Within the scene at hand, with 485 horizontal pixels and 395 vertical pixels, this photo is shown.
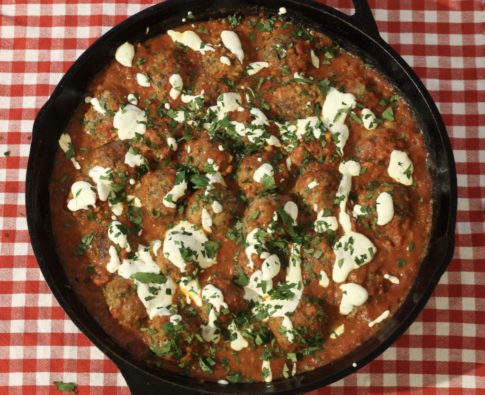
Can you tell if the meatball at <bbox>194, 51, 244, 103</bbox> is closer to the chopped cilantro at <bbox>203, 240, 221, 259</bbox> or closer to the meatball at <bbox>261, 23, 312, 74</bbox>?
the meatball at <bbox>261, 23, 312, 74</bbox>

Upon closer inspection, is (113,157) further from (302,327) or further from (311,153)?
(302,327)

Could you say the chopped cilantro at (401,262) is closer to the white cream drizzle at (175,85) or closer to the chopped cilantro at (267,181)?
the chopped cilantro at (267,181)

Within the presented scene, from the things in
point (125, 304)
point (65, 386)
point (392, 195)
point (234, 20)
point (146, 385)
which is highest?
point (234, 20)

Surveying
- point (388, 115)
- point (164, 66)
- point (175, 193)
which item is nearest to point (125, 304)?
point (175, 193)

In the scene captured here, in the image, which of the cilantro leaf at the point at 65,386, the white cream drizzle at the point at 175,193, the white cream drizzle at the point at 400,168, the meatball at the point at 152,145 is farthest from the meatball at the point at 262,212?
the cilantro leaf at the point at 65,386

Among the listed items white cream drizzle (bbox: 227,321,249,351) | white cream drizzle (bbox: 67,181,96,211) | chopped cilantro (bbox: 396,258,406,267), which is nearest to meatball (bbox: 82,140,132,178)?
white cream drizzle (bbox: 67,181,96,211)

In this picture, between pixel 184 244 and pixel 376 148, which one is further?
pixel 376 148
